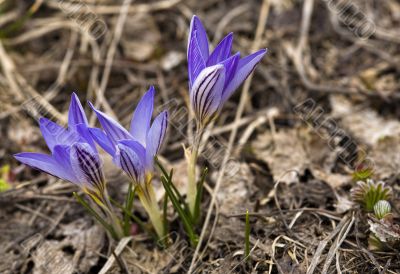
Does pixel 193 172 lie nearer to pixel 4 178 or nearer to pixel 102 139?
pixel 102 139

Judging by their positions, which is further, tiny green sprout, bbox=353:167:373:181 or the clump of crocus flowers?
tiny green sprout, bbox=353:167:373:181

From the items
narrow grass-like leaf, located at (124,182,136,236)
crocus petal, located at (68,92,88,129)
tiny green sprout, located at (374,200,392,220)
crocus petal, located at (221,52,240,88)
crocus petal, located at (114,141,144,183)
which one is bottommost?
tiny green sprout, located at (374,200,392,220)

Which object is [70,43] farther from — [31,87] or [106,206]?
[106,206]

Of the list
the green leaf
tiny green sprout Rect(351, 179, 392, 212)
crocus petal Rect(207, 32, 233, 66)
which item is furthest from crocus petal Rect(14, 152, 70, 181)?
tiny green sprout Rect(351, 179, 392, 212)

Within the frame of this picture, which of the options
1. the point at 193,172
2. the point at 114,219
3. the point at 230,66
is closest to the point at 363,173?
the point at 193,172

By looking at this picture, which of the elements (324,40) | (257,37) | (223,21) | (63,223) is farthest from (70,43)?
(324,40)

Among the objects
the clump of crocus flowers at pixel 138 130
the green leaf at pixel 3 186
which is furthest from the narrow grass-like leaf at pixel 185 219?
the green leaf at pixel 3 186

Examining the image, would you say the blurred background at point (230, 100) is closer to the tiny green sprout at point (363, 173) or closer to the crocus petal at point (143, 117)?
the tiny green sprout at point (363, 173)

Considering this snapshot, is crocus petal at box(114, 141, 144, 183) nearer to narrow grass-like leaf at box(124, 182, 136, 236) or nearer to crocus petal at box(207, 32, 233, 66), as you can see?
narrow grass-like leaf at box(124, 182, 136, 236)
